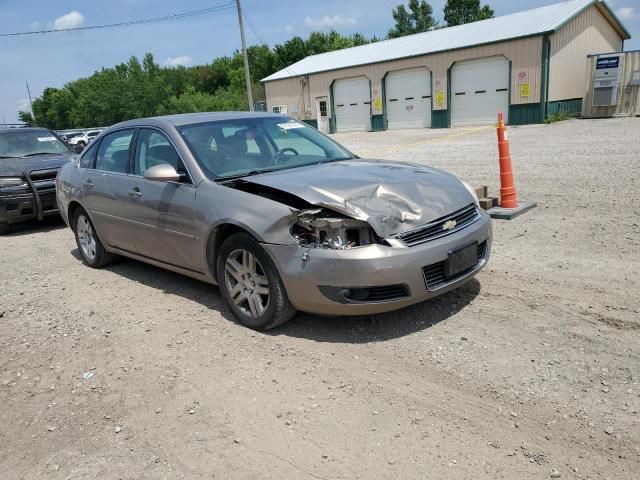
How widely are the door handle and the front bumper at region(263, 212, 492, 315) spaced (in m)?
1.88

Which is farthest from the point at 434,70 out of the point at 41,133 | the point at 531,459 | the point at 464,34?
the point at 531,459

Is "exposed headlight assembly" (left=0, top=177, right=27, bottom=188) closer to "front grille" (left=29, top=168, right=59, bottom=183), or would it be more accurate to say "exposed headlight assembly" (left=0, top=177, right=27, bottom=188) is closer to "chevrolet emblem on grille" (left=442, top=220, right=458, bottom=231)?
"front grille" (left=29, top=168, right=59, bottom=183)

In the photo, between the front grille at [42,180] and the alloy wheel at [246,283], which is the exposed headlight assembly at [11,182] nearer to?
the front grille at [42,180]

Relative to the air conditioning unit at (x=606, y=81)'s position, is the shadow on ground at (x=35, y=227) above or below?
below

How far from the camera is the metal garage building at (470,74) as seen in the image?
24953 mm

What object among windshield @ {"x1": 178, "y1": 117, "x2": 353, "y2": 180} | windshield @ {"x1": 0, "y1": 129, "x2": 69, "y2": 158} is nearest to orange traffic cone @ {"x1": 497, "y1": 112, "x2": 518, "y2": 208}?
windshield @ {"x1": 178, "y1": 117, "x2": 353, "y2": 180}

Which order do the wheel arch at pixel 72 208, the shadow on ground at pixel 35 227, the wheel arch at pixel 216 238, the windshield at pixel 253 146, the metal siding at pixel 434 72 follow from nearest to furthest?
1. the wheel arch at pixel 216 238
2. the windshield at pixel 253 146
3. the wheel arch at pixel 72 208
4. the shadow on ground at pixel 35 227
5. the metal siding at pixel 434 72

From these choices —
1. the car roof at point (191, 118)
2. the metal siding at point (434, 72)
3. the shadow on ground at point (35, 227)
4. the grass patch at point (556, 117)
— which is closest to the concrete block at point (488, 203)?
the car roof at point (191, 118)

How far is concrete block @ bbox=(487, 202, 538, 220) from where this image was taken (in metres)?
6.93

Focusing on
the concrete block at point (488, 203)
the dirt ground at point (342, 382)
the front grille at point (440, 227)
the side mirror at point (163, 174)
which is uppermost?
the side mirror at point (163, 174)

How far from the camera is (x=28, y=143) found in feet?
33.7

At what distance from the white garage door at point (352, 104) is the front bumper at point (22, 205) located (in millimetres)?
25705

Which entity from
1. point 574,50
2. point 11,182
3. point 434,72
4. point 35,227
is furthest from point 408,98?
point 11,182

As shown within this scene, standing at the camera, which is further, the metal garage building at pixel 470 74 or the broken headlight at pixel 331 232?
the metal garage building at pixel 470 74
